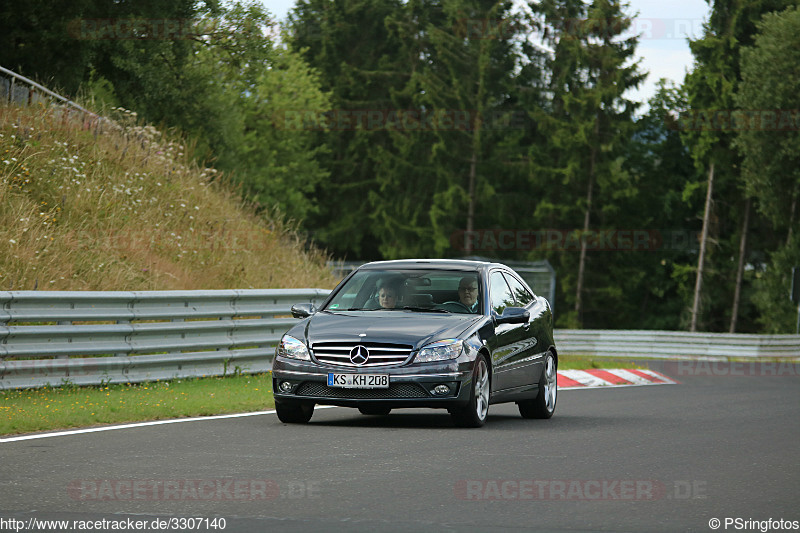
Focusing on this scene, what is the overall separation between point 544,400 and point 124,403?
4460 millimetres

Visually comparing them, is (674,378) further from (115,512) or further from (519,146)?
(519,146)

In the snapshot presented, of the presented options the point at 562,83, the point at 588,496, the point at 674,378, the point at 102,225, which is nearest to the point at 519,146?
the point at 562,83

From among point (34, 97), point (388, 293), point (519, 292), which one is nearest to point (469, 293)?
point (388, 293)

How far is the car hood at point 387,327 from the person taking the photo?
38.3 feet

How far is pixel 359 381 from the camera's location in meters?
11.6

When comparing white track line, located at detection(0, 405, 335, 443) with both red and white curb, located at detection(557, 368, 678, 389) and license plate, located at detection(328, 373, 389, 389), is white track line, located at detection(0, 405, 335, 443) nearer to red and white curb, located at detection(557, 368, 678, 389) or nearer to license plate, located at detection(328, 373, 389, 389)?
license plate, located at detection(328, 373, 389, 389)

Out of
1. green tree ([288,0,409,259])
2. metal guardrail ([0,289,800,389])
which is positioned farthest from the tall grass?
green tree ([288,0,409,259])

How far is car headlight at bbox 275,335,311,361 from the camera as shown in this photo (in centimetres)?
1184

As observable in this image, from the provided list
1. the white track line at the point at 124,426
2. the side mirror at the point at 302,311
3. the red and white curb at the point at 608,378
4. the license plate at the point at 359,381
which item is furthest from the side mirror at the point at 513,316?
the red and white curb at the point at 608,378

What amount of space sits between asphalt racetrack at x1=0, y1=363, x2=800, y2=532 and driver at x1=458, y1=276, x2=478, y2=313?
1249 millimetres

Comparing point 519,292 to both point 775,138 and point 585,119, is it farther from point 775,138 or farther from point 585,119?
point 585,119

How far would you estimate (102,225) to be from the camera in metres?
20.4

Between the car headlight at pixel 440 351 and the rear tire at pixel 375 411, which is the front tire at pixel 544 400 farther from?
the car headlight at pixel 440 351

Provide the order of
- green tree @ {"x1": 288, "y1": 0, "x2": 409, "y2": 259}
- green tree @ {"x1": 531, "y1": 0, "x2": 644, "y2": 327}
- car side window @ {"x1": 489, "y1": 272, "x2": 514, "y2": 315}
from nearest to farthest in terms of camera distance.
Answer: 1. car side window @ {"x1": 489, "y1": 272, "x2": 514, "y2": 315}
2. green tree @ {"x1": 531, "y1": 0, "x2": 644, "y2": 327}
3. green tree @ {"x1": 288, "y1": 0, "x2": 409, "y2": 259}
